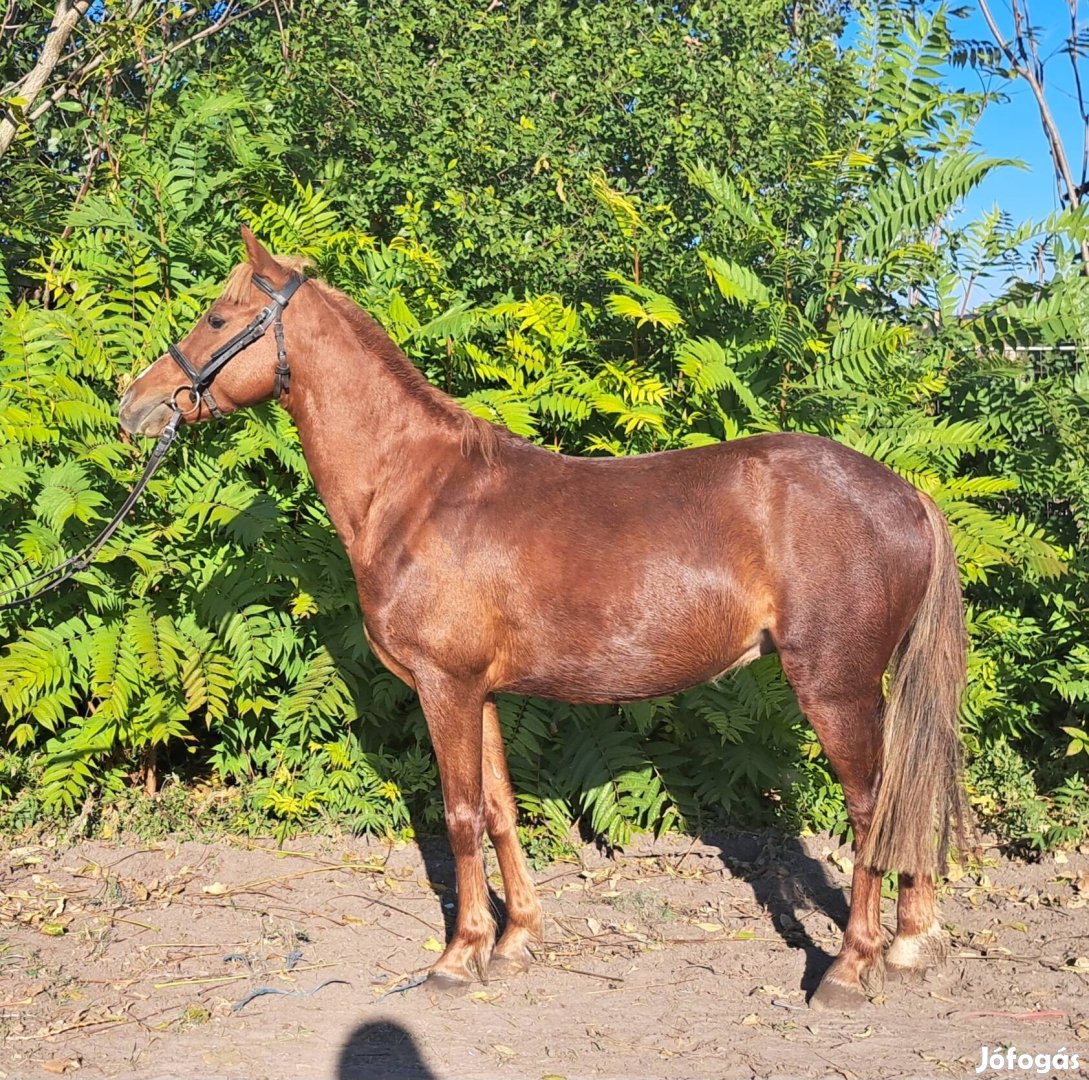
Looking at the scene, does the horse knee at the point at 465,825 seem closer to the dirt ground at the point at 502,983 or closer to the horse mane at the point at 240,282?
the dirt ground at the point at 502,983

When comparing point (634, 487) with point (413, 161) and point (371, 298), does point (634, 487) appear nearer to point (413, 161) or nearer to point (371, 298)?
point (371, 298)

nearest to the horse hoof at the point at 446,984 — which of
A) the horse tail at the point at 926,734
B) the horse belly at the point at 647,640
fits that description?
the horse belly at the point at 647,640

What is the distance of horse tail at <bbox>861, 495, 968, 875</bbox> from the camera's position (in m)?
3.81

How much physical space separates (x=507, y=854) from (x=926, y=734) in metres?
1.71

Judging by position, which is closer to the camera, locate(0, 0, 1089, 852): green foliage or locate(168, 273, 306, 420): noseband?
locate(168, 273, 306, 420): noseband

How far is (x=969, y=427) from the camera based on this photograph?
16.6 feet

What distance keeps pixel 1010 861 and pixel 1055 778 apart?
75 centimetres

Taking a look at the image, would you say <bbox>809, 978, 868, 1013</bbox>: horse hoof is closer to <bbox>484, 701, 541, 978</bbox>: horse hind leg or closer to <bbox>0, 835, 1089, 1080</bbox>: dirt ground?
<bbox>0, 835, 1089, 1080</bbox>: dirt ground

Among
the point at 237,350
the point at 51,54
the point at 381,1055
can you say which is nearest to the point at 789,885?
the point at 381,1055

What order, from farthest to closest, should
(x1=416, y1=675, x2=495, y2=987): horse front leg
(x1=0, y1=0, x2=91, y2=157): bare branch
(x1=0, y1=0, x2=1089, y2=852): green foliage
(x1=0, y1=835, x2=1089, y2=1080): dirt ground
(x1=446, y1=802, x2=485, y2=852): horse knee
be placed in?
(x1=0, y1=0, x2=91, y2=157): bare branch < (x1=0, y1=0, x2=1089, y2=852): green foliage < (x1=446, y1=802, x2=485, y2=852): horse knee < (x1=416, y1=675, x2=495, y2=987): horse front leg < (x1=0, y1=835, x2=1089, y2=1080): dirt ground

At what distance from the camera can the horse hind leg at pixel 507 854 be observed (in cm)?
423

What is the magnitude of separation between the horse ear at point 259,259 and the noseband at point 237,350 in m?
0.03

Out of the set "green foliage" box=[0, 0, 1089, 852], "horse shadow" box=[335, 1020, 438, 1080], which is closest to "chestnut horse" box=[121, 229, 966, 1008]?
"horse shadow" box=[335, 1020, 438, 1080]

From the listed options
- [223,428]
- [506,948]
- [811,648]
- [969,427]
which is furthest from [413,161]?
[506,948]
